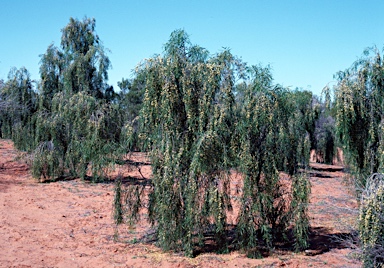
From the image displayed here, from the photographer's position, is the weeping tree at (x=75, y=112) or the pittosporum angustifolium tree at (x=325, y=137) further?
the pittosporum angustifolium tree at (x=325, y=137)

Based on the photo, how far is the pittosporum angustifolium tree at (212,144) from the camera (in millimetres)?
9477

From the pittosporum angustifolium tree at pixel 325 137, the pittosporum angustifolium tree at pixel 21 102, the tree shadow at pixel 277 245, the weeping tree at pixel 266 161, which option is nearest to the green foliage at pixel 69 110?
the pittosporum angustifolium tree at pixel 21 102

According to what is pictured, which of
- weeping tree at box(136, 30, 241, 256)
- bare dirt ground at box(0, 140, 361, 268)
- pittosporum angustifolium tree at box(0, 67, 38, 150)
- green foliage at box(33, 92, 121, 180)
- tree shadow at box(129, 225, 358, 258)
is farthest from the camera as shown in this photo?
pittosporum angustifolium tree at box(0, 67, 38, 150)

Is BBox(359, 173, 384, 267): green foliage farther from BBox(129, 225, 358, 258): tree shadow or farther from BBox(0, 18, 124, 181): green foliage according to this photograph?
BBox(0, 18, 124, 181): green foliage

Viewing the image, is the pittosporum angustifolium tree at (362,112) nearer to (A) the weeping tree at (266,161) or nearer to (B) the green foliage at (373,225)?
(A) the weeping tree at (266,161)

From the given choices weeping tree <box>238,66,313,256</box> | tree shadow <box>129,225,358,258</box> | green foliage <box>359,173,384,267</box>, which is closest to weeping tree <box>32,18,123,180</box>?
tree shadow <box>129,225,358,258</box>

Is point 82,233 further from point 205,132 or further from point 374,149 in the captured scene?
point 374,149

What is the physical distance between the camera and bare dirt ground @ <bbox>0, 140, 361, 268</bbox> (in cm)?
973

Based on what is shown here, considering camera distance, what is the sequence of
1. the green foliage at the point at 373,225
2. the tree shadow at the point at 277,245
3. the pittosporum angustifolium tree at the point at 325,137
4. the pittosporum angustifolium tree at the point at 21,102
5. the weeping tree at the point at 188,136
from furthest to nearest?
the pittosporum angustifolium tree at the point at 325,137 < the pittosporum angustifolium tree at the point at 21,102 < the tree shadow at the point at 277,245 < the weeping tree at the point at 188,136 < the green foliage at the point at 373,225

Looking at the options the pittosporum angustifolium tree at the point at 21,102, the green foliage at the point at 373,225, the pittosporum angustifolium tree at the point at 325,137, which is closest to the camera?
the green foliage at the point at 373,225

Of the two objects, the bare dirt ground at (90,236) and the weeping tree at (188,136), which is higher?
the weeping tree at (188,136)

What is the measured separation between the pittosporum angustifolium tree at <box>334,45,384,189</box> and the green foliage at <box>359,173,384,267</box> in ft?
13.9

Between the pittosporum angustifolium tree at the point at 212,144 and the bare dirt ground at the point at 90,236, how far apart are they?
1.92 ft

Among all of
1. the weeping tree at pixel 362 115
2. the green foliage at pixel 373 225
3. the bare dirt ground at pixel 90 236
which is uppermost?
the weeping tree at pixel 362 115
